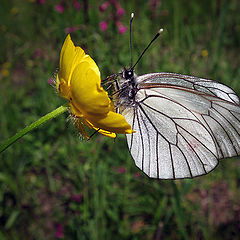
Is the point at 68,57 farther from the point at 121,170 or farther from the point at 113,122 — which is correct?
the point at 121,170

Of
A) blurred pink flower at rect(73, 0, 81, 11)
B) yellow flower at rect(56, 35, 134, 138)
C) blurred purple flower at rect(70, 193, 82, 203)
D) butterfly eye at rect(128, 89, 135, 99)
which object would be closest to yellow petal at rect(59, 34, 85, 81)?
yellow flower at rect(56, 35, 134, 138)

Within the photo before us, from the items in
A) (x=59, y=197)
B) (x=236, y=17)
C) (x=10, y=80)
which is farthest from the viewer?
(x=236, y=17)

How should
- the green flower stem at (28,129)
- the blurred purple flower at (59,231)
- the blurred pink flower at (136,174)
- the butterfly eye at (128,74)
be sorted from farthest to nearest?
the blurred pink flower at (136,174) < the blurred purple flower at (59,231) < the butterfly eye at (128,74) < the green flower stem at (28,129)

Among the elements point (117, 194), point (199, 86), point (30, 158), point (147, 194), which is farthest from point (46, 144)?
point (199, 86)

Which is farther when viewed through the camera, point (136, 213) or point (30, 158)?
point (30, 158)

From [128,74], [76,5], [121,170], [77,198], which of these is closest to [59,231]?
[77,198]

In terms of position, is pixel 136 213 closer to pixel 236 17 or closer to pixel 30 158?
pixel 30 158

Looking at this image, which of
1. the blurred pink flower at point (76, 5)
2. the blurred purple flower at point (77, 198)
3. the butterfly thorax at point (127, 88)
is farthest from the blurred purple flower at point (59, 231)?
the blurred pink flower at point (76, 5)

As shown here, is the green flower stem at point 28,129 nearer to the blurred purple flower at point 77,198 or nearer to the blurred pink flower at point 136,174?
the blurred purple flower at point 77,198
